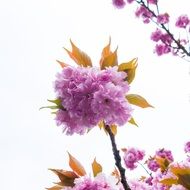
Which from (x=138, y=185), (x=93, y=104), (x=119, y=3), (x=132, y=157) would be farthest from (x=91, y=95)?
(x=119, y=3)

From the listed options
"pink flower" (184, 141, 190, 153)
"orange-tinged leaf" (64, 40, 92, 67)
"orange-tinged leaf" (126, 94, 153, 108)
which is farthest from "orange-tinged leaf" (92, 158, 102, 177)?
"pink flower" (184, 141, 190, 153)

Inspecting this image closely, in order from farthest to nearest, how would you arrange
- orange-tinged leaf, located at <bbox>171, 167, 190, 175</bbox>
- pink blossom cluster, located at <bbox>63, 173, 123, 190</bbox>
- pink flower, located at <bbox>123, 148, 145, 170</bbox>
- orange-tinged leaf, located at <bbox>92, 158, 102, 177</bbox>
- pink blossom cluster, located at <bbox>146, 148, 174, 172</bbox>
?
1. pink flower, located at <bbox>123, 148, 145, 170</bbox>
2. pink blossom cluster, located at <bbox>146, 148, 174, 172</bbox>
3. orange-tinged leaf, located at <bbox>92, 158, 102, 177</bbox>
4. pink blossom cluster, located at <bbox>63, 173, 123, 190</bbox>
5. orange-tinged leaf, located at <bbox>171, 167, 190, 175</bbox>

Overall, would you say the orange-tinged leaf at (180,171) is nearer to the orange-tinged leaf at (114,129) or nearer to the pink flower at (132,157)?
the orange-tinged leaf at (114,129)

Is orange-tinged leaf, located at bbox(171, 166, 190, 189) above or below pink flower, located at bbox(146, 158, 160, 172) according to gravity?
below

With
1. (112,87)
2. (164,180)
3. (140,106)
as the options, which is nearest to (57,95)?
(112,87)

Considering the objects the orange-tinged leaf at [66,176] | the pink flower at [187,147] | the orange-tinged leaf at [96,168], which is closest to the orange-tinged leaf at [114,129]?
the orange-tinged leaf at [96,168]

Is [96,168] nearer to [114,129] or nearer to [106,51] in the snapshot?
[114,129]

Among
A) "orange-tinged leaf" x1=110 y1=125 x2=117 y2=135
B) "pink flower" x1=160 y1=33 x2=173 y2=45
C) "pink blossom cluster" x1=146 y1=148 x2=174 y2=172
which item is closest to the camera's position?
"orange-tinged leaf" x1=110 y1=125 x2=117 y2=135

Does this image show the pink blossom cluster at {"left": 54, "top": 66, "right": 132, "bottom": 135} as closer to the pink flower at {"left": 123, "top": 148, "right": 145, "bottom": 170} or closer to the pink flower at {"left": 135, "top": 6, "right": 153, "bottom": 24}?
Result: the pink flower at {"left": 123, "top": 148, "right": 145, "bottom": 170}
